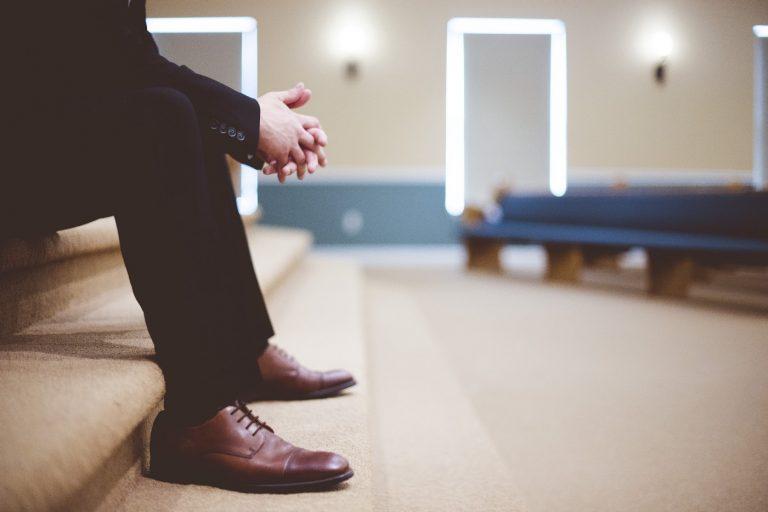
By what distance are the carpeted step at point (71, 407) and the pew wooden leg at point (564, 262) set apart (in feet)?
11.3

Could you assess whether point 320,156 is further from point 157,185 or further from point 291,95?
point 157,185

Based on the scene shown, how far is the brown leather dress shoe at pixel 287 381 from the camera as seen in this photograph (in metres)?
1.10

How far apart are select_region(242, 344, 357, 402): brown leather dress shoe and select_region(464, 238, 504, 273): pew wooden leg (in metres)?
3.74

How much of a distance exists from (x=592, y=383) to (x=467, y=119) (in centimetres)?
434

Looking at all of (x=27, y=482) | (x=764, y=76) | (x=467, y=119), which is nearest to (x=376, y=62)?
(x=467, y=119)

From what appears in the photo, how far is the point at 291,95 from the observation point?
3.16 feet

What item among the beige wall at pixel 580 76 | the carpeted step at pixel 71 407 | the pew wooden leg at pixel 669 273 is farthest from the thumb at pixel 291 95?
the pew wooden leg at pixel 669 273

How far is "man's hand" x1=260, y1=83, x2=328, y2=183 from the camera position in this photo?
898 millimetres

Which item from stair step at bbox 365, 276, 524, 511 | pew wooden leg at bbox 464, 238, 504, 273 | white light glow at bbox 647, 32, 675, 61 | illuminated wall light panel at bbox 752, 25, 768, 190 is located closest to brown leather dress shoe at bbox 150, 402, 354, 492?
stair step at bbox 365, 276, 524, 511

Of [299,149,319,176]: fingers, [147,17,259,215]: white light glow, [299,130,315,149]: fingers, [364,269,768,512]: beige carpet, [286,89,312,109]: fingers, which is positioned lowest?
[364,269,768,512]: beige carpet

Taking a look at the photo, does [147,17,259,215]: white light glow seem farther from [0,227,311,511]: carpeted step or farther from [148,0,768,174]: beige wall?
[0,227,311,511]: carpeted step

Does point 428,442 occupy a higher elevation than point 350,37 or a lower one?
lower

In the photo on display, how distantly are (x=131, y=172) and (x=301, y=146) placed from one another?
0.31m

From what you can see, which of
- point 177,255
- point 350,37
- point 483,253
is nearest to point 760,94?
point 177,255
